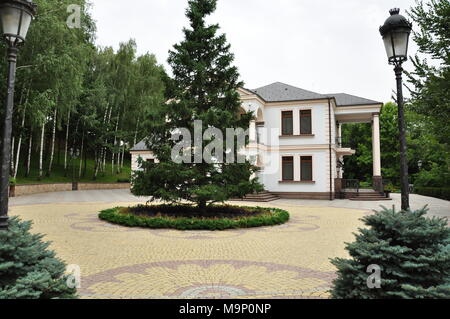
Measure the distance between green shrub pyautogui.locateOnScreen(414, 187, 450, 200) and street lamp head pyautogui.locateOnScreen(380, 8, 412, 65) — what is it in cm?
2401

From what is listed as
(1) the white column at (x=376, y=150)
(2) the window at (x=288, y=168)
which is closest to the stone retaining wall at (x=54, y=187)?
(2) the window at (x=288, y=168)

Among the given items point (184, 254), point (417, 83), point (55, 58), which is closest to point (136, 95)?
point (55, 58)

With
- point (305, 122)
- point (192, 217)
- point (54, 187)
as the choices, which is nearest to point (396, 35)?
point (192, 217)

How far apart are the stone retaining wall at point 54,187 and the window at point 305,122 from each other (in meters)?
21.1

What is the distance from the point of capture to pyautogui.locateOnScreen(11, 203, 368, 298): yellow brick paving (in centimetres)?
464

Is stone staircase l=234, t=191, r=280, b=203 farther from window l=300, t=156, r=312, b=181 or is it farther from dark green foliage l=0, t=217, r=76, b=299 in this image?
dark green foliage l=0, t=217, r=76, b=299

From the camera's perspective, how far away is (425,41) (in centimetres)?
1194

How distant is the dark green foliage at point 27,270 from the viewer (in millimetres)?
2746

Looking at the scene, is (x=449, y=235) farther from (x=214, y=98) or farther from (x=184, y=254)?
(x=214, y=98)

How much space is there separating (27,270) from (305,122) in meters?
22.5

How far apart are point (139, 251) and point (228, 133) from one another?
227 inches

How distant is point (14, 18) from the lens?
13.3ft

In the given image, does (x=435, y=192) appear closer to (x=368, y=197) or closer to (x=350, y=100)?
(x=368, y=197)

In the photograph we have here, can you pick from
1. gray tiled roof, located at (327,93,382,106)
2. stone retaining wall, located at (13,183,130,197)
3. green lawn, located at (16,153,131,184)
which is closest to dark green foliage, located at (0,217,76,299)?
stone retaining wall, located at (13,183,130,197)
